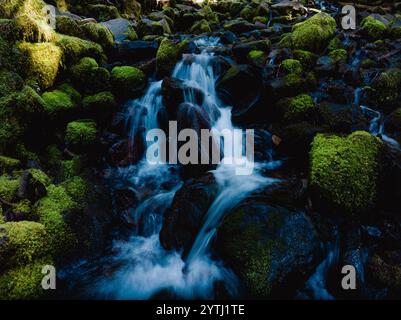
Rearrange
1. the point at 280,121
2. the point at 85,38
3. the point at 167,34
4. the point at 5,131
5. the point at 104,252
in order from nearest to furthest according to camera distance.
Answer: the point at 104,252 → the point at 5,131 → the point at 280,121 → the point at 85,38 → the point at 167,34

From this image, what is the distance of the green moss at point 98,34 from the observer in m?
9.98

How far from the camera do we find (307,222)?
4680 millimetres

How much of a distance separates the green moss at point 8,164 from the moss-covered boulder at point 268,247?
12.6 feet

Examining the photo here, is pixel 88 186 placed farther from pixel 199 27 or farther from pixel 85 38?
pixel 199 27

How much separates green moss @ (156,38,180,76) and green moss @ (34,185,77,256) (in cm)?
537

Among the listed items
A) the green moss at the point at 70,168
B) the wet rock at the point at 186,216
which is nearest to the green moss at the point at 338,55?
the wet rock at the point at 186,216

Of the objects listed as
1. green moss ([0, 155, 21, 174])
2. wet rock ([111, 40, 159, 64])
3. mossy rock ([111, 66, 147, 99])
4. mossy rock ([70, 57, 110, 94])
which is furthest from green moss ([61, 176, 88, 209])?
wet rock ([111, 40, 159, 64])

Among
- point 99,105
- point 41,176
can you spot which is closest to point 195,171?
point 41,176

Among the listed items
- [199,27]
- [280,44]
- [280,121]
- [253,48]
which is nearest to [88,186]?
[280,121]

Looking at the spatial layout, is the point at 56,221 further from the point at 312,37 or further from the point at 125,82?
the point at 312,37

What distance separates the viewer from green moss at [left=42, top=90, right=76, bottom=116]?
6655mm

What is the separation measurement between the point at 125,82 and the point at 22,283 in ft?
18.8

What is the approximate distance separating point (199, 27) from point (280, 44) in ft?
18.7

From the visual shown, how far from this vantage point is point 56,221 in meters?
4.76
